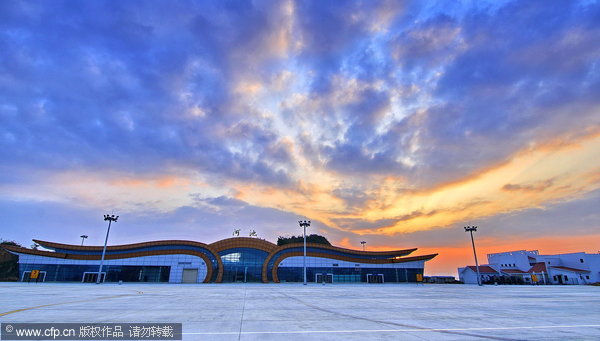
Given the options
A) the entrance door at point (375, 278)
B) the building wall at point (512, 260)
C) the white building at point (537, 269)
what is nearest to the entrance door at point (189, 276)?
the entrance door at point (375, 278)

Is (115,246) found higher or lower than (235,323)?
higher

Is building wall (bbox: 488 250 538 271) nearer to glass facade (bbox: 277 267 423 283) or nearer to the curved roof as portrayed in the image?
glass facade (bbox: 277 267 423 283)

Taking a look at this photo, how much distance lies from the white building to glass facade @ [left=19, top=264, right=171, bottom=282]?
87614 mm

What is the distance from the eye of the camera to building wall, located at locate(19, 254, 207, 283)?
62250mm

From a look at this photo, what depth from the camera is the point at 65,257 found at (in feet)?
208

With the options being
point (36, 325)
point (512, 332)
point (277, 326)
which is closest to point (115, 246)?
point (36, 325)

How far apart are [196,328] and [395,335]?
21.7 ft

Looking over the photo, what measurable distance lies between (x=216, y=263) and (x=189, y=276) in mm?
6613

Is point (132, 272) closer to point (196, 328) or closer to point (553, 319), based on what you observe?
point (196, 328)

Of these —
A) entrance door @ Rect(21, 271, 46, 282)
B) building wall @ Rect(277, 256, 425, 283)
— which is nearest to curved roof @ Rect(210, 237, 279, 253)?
building wall @ Rect(277, 256, 425, 283)

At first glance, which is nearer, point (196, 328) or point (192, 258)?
point (196, 328)

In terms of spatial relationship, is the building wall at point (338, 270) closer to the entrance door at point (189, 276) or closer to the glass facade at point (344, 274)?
the glass facade at point (344, 274)

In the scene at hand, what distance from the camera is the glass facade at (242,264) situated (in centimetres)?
7144

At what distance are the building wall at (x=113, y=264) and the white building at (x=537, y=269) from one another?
80.5 meters
